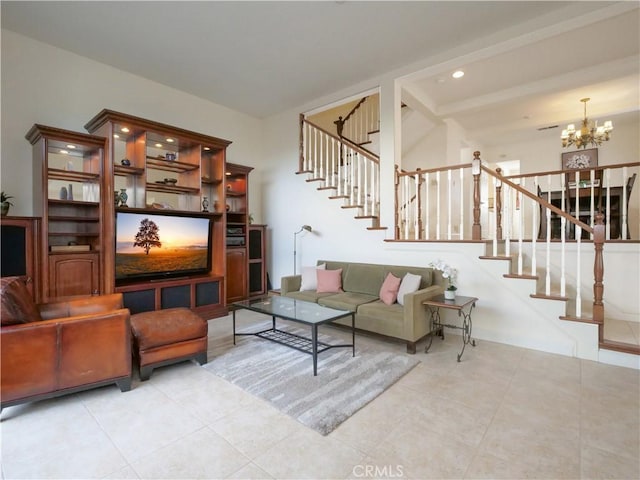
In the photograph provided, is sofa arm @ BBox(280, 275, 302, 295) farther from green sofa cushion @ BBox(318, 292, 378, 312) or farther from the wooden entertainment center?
the wooden entertainment center

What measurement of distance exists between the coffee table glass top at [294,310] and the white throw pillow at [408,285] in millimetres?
809

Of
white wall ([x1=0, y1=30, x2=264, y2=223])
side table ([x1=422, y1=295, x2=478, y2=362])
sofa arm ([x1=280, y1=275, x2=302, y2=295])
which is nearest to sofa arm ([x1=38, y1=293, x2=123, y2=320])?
white wall ([x1=0, y1=30, x2=264, y2=223])

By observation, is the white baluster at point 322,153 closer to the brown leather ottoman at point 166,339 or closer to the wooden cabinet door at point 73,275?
the brown leather ottoman at point 166,339

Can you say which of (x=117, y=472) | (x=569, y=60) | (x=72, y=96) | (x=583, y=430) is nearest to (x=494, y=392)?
(x=583, y=430)

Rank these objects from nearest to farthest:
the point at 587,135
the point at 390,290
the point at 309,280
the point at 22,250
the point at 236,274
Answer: the point at 22,250 < the point at 390,290 < the point at 309,280 < the point at 587,135 < the point at 236,274

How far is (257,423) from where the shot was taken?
215 cm

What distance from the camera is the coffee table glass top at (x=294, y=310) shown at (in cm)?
315

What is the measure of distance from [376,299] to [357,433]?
2.25 meters

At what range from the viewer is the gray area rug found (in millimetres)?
2305

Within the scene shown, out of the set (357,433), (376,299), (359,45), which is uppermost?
(359,45)

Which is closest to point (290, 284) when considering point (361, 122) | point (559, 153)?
point (361, 122)

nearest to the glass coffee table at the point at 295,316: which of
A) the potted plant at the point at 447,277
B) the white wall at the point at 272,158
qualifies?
the potted plant at the point at 447,277

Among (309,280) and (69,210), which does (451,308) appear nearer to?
(309,280)

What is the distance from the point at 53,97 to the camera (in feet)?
13.4
